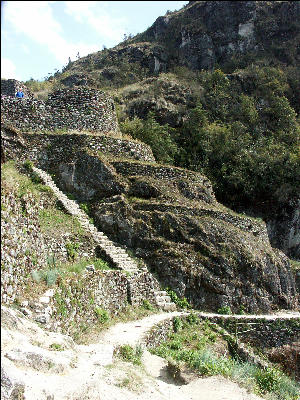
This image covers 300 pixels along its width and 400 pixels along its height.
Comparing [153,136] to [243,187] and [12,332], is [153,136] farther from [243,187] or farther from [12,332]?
[12,332]

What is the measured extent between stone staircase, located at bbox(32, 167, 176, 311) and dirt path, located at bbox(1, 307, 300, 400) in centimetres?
460

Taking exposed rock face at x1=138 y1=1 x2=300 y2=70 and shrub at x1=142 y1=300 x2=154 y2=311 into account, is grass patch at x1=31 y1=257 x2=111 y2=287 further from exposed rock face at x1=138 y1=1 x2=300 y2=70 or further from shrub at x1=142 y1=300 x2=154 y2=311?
exposed rock face at x1=138 y1=1 x2=300 y2=70

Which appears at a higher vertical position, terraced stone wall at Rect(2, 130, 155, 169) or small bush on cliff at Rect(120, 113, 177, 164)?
small bush on cliff at Rect(120, 113, 177, 164)

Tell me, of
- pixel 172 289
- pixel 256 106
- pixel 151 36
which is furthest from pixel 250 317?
pixel 151 36

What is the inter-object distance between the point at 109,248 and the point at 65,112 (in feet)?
27.2

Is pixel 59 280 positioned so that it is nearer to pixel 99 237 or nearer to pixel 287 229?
pixel 99 237

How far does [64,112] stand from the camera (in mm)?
20422

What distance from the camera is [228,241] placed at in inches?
685

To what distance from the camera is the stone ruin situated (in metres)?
19.0

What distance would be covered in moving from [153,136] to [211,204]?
27.3ft

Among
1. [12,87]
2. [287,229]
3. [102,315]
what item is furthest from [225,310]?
[12,87]

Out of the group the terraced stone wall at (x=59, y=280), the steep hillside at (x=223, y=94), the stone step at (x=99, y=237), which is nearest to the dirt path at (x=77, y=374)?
the terraced stone wall at (x=59, y=280)

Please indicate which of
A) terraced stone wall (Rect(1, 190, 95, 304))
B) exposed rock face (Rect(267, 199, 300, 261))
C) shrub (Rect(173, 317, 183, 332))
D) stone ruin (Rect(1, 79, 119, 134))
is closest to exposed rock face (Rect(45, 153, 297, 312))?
shrub (Rect(173, 317, 183, 332))

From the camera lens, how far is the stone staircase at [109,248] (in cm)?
A: 1513
